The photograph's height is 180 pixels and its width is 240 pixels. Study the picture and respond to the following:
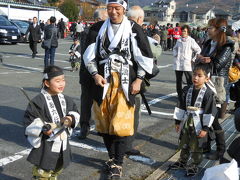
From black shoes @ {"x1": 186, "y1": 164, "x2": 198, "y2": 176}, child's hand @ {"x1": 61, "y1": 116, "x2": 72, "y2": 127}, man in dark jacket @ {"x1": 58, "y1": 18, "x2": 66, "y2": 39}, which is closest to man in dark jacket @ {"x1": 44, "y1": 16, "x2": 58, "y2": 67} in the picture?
black shoes @ {"x1": 186, "y1": 164, "x2": 198, "y2": 176}

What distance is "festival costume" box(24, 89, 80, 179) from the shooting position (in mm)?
2951

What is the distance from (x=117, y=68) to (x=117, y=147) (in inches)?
34.6

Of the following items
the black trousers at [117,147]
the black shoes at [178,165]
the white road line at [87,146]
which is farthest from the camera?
the white road line at [87,146]

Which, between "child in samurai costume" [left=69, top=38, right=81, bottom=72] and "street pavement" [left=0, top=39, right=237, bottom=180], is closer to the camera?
"street pavement" [left=0, top=39, right=237, bottom=180]

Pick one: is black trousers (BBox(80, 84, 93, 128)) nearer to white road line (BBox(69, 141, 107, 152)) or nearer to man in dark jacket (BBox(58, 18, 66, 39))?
white road line (BBox(69, 141, 107, 152))

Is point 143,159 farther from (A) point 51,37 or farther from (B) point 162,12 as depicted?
(B) point 162,12

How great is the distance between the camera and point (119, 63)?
354 centimetres

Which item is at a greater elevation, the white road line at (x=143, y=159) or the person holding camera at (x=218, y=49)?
the person holding camera at (x=218, y=49)

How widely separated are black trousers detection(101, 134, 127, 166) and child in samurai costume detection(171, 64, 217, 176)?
0.69 meters

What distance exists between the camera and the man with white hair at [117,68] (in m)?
3.52

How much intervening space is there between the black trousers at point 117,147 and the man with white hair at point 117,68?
0.01 meters

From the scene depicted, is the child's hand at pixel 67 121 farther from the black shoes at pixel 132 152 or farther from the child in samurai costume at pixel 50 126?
the black shoes at pixel 132 152

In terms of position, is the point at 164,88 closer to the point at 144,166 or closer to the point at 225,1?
the point at 144,166

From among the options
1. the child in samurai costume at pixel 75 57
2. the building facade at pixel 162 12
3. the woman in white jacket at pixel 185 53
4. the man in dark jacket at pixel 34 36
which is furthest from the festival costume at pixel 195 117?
the building facade at pixel 162 12
